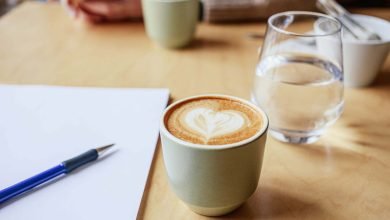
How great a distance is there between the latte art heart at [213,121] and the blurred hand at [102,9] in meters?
0.46

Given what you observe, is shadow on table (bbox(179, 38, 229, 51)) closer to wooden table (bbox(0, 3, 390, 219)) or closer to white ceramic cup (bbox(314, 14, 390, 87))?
wooden table (bbox(0, 3, 390, 219))

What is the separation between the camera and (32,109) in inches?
20.4

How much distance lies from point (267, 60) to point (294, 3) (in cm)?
34

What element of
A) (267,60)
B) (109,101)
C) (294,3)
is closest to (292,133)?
(267,60)

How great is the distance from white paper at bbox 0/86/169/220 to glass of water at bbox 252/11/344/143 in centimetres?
14

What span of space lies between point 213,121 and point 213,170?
5cm

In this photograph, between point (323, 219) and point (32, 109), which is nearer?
point (323, 219)

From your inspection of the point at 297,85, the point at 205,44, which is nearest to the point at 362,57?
the point at 297,85

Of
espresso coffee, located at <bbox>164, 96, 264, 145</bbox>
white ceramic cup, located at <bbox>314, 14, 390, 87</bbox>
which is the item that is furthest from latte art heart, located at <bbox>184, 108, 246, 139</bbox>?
white ceramic cup, located at <bbox>314, 14, 390, 87</bbox>

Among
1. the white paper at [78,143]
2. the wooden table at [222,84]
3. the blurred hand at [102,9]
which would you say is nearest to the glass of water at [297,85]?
the wooden table at [222,84]

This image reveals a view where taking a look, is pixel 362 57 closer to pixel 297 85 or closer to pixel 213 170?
pixel 297 85

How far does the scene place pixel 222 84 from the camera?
0.59 metres

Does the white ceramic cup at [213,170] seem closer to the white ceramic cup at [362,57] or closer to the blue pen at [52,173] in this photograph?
the blue pen at [52,173]

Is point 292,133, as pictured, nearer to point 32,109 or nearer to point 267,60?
point 267,60
